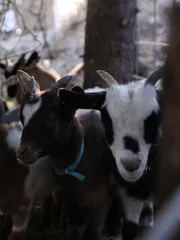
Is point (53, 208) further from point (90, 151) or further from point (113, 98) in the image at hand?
point (113, 98)

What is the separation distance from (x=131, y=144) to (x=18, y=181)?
1.11 meters

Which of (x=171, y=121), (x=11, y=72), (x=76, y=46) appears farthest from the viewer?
(x=76, y=46)

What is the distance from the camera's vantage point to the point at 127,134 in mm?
3133

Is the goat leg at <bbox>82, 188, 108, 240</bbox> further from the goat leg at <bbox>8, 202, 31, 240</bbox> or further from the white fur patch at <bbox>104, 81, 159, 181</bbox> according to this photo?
the white fur patch at <bbox>104, 81, 159, 181</bbox>

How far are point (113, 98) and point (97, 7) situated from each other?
6.83ft

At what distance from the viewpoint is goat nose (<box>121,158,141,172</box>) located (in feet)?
10.1

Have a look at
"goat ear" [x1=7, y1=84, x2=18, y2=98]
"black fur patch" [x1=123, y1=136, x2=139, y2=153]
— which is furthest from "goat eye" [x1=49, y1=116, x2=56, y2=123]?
"goat ear" [x1=7, y1=84, x2=18, y2=98]

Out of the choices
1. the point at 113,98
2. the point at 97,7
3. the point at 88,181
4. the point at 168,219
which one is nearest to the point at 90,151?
the point at 88,181

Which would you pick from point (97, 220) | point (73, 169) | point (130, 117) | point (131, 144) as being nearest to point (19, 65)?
point (97, 220)

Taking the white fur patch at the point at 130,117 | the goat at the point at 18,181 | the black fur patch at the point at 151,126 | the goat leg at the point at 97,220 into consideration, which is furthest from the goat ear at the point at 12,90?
the black fur patch at the point at 151,126

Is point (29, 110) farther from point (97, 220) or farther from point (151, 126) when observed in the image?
point (97, 220)

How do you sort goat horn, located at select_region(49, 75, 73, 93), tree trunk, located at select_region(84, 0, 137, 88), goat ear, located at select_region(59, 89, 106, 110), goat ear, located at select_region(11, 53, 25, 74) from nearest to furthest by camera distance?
goat ear, located at select_region(59, 89, 106, 110)
goat horn, located at select_region(49, 75, 73, 93)
tree trunk, located at select_region(84, 0, 137, 88)
goat ear, located at select_region(11, 53, 25, 74)

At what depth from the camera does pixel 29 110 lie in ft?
11.1

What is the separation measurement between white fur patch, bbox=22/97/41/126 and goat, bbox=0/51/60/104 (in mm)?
3449
